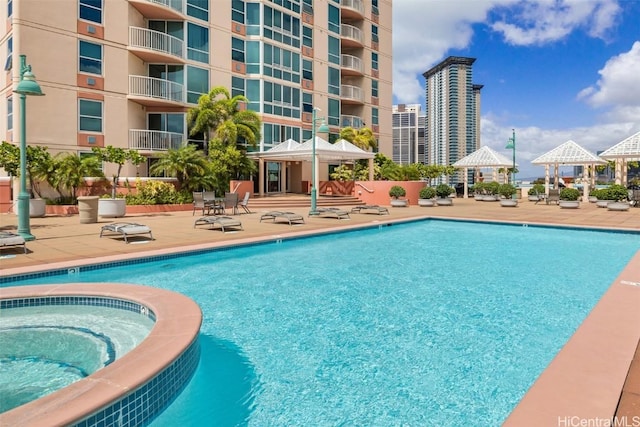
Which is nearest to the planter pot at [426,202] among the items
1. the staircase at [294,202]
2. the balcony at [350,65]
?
the staircase at [294,202]

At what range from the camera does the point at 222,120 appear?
25.0 metres

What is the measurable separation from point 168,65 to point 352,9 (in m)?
18.1

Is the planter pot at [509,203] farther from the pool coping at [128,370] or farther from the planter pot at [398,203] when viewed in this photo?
the pool coping at [128,370]

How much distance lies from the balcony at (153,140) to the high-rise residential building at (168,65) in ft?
0.18

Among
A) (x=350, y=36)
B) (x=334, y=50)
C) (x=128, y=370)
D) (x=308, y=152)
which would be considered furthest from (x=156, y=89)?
(x=128, y=370)

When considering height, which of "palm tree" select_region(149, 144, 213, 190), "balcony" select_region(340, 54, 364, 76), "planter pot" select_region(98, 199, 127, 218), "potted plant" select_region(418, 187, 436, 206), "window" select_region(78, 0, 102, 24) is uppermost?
"balcony" select_region(340, 54, 364, 76)

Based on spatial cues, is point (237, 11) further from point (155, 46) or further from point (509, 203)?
point (509, 203)

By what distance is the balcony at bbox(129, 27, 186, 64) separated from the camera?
23.2m

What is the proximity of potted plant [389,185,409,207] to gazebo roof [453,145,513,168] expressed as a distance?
12861 millimetres

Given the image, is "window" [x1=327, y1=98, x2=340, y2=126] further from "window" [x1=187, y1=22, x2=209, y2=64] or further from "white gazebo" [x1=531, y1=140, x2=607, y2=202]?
"white gazebo" [x1=531, y1=140, x2=607, y2=202]

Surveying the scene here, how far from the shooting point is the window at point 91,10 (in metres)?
21.3

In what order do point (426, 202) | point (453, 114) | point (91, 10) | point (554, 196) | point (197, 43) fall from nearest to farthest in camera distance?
1. point (91, 10)
2. point (197, 43)
3. point (426, 202)
4. point (554, 196)
5. point (453, 114)

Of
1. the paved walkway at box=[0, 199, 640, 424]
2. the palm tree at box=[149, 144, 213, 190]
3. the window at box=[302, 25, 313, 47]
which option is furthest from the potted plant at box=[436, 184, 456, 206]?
the window at box=[302, 25, 313, 47]

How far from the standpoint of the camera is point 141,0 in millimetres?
22844
